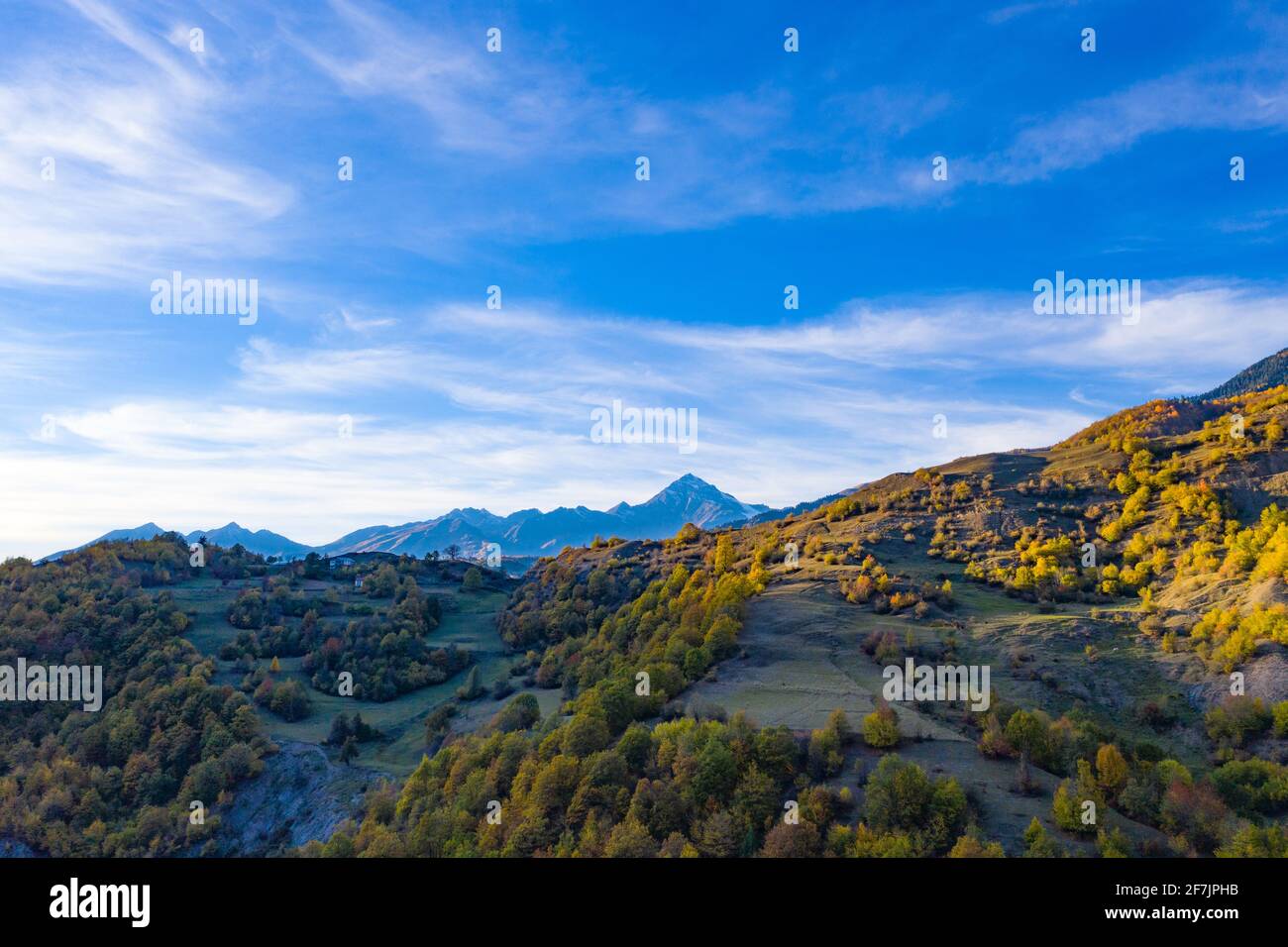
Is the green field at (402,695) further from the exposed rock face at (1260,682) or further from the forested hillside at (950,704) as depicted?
the exposed rock face at (1260,682)

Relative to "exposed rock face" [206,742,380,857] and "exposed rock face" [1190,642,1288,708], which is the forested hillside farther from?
"exposed rock face" [206,742,380,857]

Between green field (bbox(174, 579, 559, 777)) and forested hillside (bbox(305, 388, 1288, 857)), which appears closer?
forested hillside (bbox(305, 388, 1288, 857))

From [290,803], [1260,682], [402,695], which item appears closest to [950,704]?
[1260,682]

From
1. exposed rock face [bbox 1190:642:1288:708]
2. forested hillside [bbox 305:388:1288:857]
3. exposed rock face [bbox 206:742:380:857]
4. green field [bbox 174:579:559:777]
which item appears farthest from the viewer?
green field [bbox 174:579:559:777]

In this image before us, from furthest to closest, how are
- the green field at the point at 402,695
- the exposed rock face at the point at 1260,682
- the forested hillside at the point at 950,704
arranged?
the green field at the point at 402,695, the exposed rock face at the point at 1260,682, the forested hillside at the point at 950,704

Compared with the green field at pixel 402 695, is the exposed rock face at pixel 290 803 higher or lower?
lower

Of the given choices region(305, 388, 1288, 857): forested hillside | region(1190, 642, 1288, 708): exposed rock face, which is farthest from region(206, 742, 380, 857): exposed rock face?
region(1190, 642, 1288, 708): exposed rock face

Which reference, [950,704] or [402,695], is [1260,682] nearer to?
[950,704]

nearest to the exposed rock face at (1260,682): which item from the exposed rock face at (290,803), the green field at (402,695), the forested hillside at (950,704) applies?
the forested hillside at (950,704)
